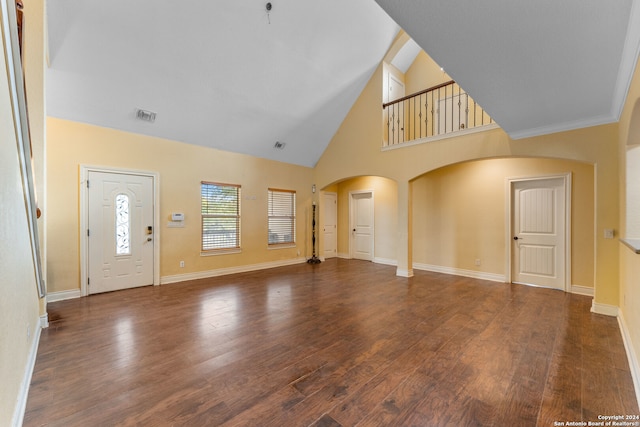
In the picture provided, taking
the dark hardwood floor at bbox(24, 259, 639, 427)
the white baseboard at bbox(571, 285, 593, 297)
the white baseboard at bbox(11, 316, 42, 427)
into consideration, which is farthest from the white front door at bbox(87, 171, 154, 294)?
the white baseboard at bbox(571, 285, 593, 297)

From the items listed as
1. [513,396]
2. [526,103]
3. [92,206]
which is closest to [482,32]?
[526,103]

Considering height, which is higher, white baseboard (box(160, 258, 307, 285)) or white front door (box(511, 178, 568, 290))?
white front door (box(511, 178, 568, 290))

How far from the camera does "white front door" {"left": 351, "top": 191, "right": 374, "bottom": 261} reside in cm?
752

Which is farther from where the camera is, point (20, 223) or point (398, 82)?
point (398, 82)

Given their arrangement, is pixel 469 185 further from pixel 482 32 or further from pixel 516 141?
pixel 482 32

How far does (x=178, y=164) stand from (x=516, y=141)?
583 cm

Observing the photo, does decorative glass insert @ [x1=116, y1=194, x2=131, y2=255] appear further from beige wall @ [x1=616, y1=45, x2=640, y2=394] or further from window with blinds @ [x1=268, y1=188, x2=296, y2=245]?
beige wall @ [x1=616, y1=45, x2=640, y2=394]

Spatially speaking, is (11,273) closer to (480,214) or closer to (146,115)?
(146,115)

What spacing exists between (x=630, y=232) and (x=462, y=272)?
2941mm

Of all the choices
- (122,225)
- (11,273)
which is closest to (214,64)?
(122,225)

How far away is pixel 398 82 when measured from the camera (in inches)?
272

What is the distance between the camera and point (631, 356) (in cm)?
228

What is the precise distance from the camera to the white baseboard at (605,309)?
339 centimetres

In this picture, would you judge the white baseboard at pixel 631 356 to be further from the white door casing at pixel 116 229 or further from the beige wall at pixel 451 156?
the white door casing at pixel 116 229
